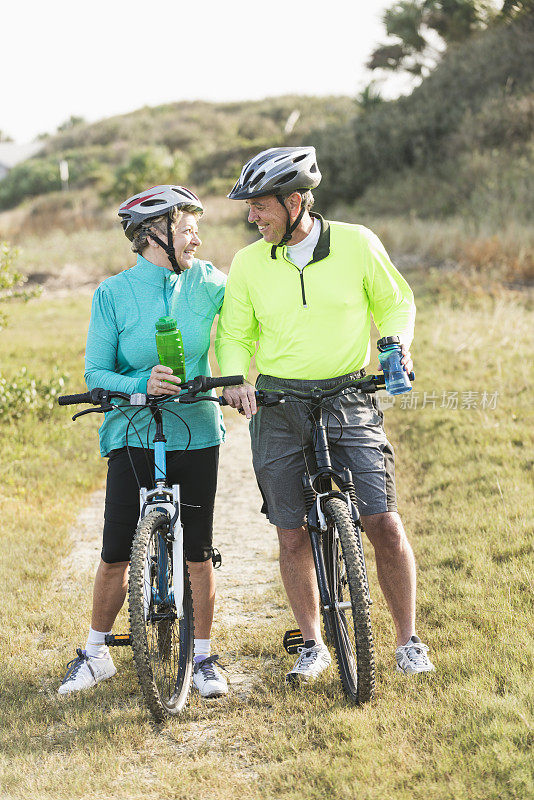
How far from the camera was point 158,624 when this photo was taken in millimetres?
3881

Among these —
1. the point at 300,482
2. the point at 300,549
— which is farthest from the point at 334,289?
the point at 300,549

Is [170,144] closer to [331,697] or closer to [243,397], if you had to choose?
[243,397]

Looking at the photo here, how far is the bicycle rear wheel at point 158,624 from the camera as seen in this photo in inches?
131

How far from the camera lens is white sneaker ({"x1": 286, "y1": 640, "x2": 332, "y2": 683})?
3855 mm

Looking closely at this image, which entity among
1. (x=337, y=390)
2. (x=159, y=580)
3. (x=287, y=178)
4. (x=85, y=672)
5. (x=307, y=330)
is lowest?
(x=85, y=672)

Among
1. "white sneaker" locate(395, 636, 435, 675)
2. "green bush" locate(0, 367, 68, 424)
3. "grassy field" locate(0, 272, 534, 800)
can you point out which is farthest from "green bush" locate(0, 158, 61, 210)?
"white sneaker" locate(395, 636, 435, 675)

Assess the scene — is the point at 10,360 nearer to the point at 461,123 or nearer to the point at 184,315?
the point at 184,315

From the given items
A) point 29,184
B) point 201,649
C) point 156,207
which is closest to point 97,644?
point 201,649

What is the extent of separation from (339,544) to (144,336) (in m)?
1.31

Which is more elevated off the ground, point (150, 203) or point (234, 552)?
point (150, 203)

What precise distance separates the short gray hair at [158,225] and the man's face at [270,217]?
306 mm

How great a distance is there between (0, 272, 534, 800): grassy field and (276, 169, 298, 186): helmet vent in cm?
237

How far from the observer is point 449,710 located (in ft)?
11.5

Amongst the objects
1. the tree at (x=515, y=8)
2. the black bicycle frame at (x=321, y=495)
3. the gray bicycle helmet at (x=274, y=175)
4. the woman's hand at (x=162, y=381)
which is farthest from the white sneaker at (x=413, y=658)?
the tree at (x=515, y=8)
